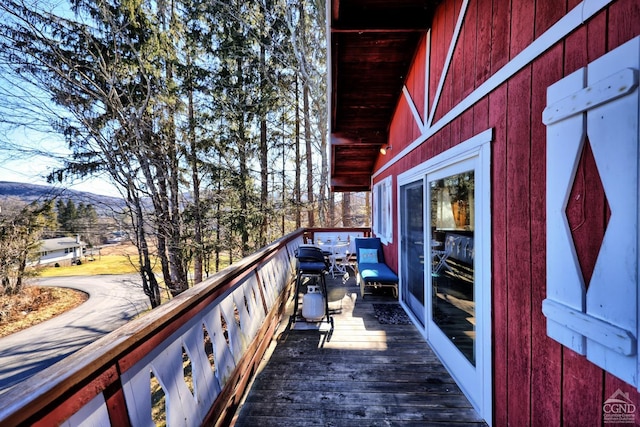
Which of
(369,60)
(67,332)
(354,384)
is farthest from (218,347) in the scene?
(67,332)

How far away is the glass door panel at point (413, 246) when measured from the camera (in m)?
3.35

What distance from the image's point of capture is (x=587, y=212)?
1.16 meters

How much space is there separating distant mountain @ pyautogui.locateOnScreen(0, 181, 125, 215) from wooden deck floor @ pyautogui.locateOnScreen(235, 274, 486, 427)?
7108 mm

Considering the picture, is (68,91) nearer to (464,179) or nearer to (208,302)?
(208,302)

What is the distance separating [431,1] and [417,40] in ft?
1.87

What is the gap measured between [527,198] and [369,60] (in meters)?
2.90

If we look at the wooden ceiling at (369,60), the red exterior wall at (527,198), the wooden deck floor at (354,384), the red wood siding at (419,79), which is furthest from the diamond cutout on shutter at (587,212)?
the wooden ceiling at (369,60)

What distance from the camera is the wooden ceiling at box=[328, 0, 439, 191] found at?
114 inches

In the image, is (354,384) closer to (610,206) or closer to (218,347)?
(218,347)

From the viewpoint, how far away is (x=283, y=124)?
1202cm

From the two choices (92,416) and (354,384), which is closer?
(92,416)

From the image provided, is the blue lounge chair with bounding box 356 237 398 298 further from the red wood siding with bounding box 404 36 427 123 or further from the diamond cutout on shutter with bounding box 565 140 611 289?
the diamond cutout on shutter with bounding box 565 140 611 289

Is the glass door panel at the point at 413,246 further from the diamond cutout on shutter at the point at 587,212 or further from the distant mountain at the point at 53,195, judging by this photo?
the distant mountain at the point at 53,195

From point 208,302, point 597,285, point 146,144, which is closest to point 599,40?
point 597,285
